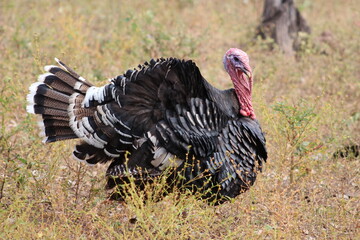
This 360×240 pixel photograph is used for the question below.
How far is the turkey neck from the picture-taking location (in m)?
5.16

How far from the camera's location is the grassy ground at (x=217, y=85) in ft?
15.4

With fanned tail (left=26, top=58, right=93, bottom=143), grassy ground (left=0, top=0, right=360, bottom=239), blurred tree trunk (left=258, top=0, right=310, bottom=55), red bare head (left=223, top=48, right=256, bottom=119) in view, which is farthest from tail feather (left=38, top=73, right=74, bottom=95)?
blurred tree trunk (left=258, top=0, right=310, bottom=55)

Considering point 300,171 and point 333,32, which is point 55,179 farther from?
point 333,32

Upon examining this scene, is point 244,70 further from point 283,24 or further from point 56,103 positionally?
point 283,24

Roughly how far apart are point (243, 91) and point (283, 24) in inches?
193

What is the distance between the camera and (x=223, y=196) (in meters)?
4.84

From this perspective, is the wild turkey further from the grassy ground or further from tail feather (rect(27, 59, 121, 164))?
the grassy ground

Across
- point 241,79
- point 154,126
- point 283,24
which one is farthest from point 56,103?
point 283,24

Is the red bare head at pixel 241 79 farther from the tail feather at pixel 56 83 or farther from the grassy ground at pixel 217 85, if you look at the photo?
the tail feather at pixel 56 83

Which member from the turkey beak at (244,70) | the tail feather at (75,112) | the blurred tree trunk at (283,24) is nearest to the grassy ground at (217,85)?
the blurred tree trunk at (283,24)

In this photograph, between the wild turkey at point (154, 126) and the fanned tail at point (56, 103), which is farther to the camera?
the fanned tail at point (56, 103)

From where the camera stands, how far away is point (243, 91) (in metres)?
5.17

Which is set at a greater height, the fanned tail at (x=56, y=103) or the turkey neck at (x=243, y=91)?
the fanned tail at (x=56, y=103)

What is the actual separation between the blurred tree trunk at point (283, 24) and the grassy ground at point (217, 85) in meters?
0.29
